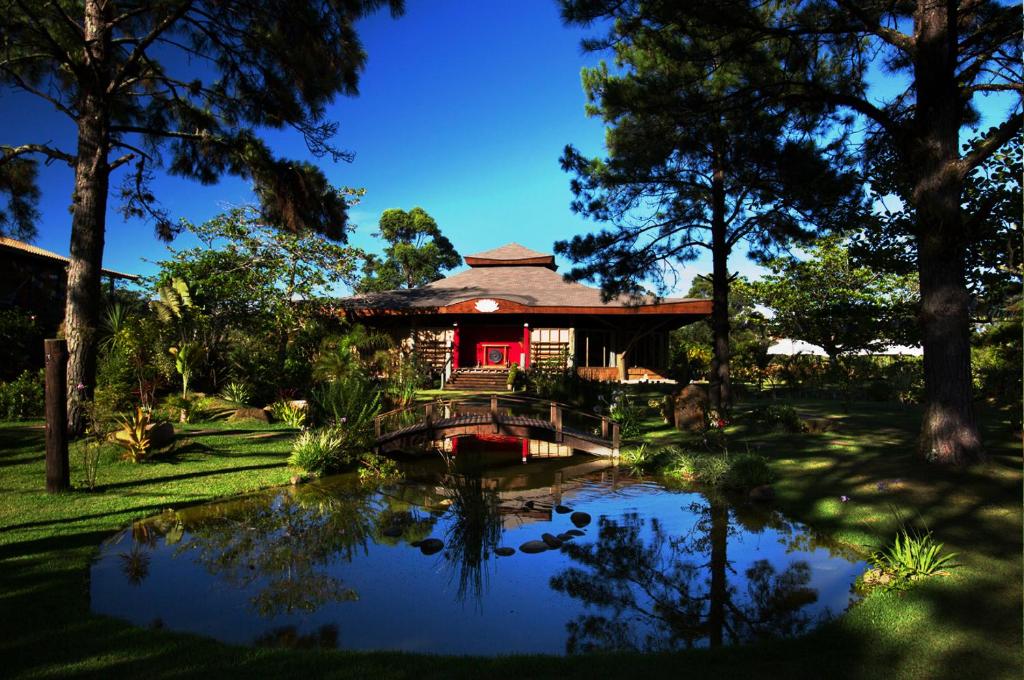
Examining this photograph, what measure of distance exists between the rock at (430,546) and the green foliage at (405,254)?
4027 centimetres

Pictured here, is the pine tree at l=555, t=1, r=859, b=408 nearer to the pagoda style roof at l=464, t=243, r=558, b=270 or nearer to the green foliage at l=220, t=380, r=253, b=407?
the green foliage at l=220, t=380, r=253, b=407

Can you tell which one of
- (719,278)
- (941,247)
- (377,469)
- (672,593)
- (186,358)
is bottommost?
(672,593)

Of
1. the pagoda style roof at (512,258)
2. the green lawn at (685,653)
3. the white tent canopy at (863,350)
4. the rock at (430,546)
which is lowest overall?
the rock at (430,546)

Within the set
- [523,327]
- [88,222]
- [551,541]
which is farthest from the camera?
[523,327]

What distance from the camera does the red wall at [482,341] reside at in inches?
1050

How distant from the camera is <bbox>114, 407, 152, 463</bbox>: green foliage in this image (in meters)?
9.48

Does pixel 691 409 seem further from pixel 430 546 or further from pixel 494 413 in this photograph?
pixel 430 546

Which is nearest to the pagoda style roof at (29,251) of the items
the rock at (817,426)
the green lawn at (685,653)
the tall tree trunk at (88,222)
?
the tall tree trunk at (88,222)

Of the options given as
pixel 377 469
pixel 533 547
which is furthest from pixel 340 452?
pixel 533 547

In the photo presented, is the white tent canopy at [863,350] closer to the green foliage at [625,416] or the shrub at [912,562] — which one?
the green foliage at [625,416]

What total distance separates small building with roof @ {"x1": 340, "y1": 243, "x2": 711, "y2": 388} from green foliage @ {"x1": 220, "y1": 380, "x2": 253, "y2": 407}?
9.45m

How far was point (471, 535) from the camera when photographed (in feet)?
22.8

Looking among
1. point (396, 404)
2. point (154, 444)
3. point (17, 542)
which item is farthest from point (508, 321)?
point (17, 542)

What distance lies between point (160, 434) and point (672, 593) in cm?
905
